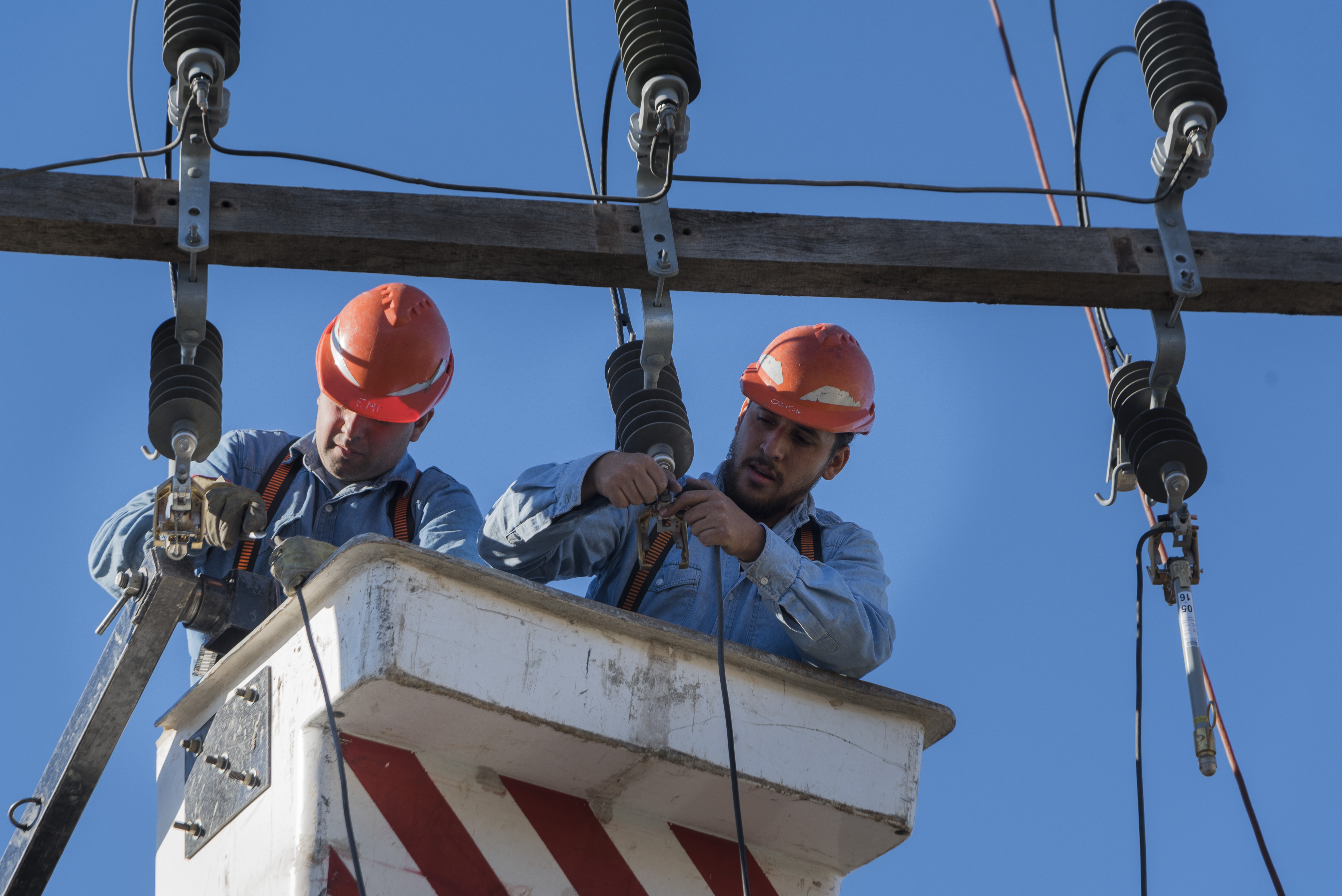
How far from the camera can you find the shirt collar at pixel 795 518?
510 cm

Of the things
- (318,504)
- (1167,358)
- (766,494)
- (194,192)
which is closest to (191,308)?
(194,192)

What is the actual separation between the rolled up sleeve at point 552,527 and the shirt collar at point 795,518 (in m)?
0.54

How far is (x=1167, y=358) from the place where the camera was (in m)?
4.58

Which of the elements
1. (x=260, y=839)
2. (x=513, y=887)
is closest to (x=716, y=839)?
(x=513, y=887)

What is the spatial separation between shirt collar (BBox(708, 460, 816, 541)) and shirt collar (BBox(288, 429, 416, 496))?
92 cm

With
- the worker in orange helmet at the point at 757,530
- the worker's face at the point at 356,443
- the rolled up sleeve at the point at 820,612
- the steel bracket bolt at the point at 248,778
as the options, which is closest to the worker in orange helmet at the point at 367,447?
the worker's face at the point at 356,443

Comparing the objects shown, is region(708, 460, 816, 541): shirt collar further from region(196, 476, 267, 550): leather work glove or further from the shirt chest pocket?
region(196, 476, 267, 550): leather work glove

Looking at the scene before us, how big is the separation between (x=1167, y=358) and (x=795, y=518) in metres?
1.21

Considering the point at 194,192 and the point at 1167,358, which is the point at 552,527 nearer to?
the point at 194,192

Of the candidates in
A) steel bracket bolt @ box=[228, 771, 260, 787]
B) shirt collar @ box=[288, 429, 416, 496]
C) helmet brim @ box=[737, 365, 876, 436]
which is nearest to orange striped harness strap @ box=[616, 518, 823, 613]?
helmet brim @ box=[737, 365, 876, 436]

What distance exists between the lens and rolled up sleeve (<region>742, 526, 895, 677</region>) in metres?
4.19

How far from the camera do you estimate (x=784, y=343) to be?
5.47m

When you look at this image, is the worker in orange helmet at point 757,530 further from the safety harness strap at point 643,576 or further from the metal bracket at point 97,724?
the metal bracket at point 97,724

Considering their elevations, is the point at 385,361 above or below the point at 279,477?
above
